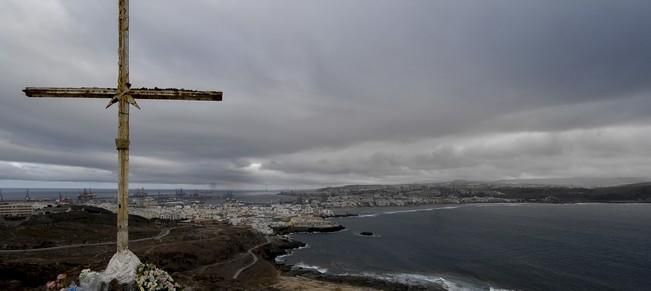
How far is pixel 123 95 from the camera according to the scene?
1376 cm

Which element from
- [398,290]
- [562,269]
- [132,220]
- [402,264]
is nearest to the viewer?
[398,290]

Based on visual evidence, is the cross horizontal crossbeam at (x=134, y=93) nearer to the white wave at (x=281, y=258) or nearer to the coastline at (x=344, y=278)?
the coastline at (x=344, y=278)

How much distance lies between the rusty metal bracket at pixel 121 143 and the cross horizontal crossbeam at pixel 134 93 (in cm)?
165

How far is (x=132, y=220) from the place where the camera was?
95625mm

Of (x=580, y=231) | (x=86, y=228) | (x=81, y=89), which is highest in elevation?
(x=81, y=89)

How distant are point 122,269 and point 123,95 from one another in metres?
6.57

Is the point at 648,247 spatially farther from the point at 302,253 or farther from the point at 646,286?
the point at 302,253

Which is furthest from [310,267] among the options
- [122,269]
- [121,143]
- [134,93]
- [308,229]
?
[308,229]

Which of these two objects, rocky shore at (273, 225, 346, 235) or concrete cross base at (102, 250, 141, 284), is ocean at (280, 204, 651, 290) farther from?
concrete cross base at (102, 250, 141, 284)

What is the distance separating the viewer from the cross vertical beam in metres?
13.7

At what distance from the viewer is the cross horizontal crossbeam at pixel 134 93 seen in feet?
44.3

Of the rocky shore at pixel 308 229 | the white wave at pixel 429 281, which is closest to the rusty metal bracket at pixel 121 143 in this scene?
the white wave at pixel 429 281

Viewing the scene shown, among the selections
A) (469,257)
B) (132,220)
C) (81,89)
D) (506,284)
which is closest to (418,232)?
(469,257)

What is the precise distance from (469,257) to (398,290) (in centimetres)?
2828
